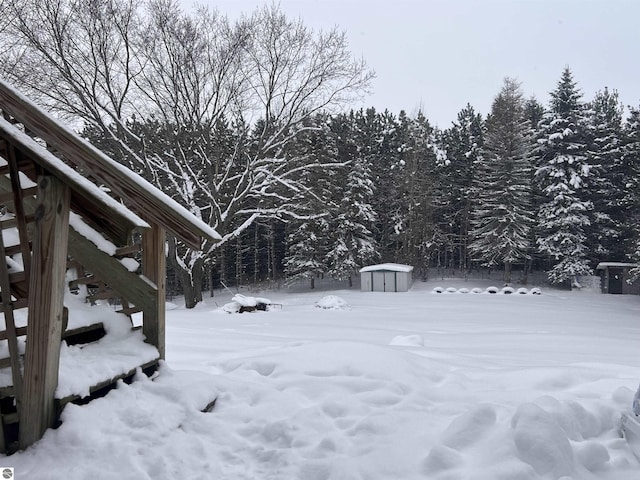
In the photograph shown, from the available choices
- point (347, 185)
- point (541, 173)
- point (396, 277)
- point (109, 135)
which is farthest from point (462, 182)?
point (109, 135)

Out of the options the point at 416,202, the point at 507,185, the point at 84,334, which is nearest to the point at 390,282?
the point at 416,202

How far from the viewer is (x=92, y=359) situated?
Result: 2.89m

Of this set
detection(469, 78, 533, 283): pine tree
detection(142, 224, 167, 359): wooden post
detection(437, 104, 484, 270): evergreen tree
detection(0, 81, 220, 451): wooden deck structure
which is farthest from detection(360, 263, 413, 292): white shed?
detection(0, 81, 220, 451): wooden deck structure

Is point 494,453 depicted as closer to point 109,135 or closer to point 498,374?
point 498,374

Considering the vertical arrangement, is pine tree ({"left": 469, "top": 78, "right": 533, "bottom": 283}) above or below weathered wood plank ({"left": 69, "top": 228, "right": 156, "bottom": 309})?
above

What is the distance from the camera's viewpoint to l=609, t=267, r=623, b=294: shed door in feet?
81.8

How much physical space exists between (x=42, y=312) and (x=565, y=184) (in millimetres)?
28861

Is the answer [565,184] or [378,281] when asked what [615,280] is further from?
[378,281]

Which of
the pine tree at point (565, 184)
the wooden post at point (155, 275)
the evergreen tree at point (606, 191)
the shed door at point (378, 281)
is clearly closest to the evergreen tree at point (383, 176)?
the shed door at point (378, 281)

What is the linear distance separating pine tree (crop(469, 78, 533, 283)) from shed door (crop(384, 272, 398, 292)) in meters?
6.65

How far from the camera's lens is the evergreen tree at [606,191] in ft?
88.5

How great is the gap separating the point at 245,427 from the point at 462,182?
106ft

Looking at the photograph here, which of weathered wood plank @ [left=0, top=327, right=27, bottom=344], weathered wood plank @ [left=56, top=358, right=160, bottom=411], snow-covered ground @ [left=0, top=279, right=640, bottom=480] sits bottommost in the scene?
snow-covered ground @ [left=0, top=279, right=640, bottom=480]

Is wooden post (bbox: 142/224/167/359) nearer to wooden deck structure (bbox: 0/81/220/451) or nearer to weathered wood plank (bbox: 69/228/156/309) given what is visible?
weathered wood plank (bbox: 69/228/156/309)
